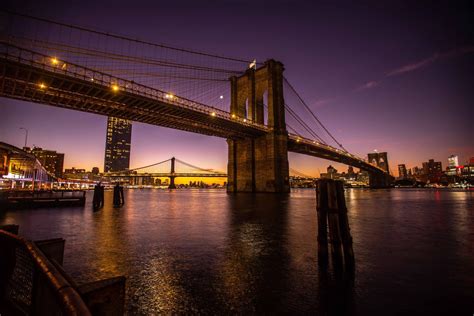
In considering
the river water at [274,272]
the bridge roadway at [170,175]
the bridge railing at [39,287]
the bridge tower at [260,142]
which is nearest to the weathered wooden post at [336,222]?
the river water at [274,272]

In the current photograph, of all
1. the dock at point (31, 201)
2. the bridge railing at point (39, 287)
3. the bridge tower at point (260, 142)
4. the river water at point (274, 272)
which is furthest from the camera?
the bridge tower at point (260, 142)

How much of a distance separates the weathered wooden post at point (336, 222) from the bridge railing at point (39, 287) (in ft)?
14.5

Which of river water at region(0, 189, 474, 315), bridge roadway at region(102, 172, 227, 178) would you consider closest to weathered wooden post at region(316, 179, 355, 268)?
river water at region(0, 189, 474, 315)

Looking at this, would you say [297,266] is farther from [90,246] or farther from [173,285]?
[90,246]

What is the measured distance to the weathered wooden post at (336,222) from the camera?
477 centimetres

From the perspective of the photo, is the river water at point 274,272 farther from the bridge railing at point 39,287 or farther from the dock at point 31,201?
the dock at point 31,201

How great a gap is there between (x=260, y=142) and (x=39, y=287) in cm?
4019

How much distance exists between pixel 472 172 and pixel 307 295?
6517 inches

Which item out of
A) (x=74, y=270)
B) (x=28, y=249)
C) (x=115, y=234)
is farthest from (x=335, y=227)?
(x=115, y=234)

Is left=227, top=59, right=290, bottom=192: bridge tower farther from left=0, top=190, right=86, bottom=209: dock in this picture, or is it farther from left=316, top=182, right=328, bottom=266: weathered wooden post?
left=316, top=182, right=328, bottom=266: weathered wooden post

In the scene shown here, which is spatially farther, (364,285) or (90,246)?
(90,246)

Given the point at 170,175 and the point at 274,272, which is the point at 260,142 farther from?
the point at 170,175

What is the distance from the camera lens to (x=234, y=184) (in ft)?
148

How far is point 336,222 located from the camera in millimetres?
4773
